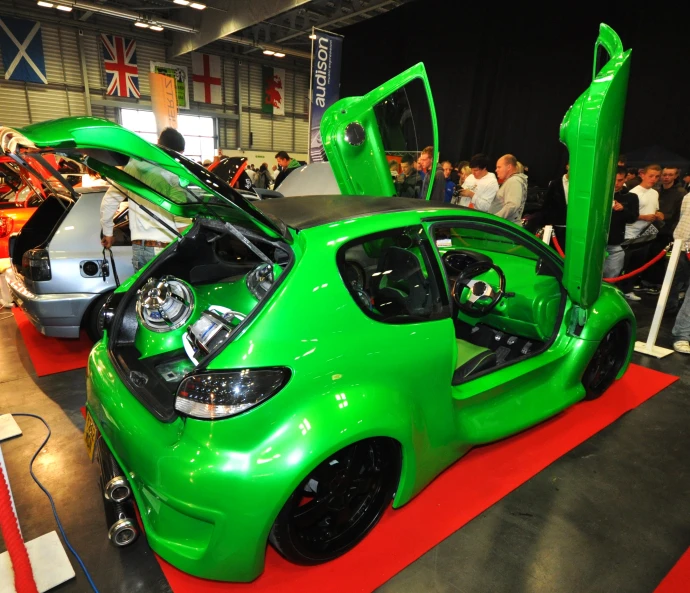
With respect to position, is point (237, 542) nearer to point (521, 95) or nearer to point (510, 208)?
point (510, 208)

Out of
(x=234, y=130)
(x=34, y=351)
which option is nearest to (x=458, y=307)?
(x=34, y=351)

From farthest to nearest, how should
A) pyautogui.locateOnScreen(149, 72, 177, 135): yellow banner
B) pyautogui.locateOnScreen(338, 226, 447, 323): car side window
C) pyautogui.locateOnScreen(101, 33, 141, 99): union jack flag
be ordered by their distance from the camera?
pyautogui.locateOnScreen(101, 33, 141, 99): union jack flag → pyautogui.locateOnScreen(149, 72, 177, 135): yellow banner → pyautogui.locateOnScreen(338, 226, 447, 323): car side window

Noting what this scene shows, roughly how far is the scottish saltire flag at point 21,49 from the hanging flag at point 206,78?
199 inches

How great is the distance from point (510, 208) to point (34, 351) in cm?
493

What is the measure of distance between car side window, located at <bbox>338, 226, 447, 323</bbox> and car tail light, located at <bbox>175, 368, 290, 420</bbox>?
1.46ft

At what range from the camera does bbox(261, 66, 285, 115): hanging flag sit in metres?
19.2

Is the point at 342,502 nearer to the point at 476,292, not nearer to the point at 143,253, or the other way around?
the point at 476,292

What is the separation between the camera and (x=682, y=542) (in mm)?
2023

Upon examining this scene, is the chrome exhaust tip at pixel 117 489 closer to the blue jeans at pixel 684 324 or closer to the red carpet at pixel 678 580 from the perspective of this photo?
the red carpet at pixel 678 580

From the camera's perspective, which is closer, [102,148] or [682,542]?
[102,148]

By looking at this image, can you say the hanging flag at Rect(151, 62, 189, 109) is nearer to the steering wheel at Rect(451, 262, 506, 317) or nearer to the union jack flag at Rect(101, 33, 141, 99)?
the union jack flag at Rect(101, 33, 141, 99)

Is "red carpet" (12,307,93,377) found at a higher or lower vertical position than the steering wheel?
lower

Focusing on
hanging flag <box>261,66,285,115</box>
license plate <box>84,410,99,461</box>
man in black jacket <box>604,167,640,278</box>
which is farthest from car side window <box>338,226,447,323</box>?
hanging flag <box>261,66,285,115</box>

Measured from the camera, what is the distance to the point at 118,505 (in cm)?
170
